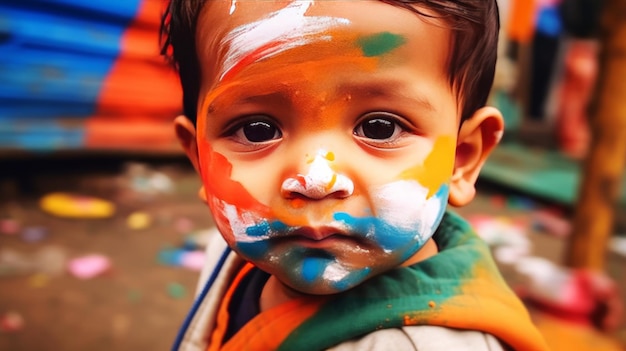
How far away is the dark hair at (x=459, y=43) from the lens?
80 centimetres

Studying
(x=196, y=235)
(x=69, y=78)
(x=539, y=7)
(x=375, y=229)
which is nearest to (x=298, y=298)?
(x=375, y=229)

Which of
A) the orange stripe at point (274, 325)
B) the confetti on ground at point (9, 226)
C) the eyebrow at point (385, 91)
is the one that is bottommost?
the confetti on ground at point (9, 226)

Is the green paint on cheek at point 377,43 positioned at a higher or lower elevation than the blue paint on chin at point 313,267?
higher

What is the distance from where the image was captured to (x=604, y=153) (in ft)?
7.70

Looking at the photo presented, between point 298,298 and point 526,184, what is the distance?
12.4 ft

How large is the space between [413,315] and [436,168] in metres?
0.20

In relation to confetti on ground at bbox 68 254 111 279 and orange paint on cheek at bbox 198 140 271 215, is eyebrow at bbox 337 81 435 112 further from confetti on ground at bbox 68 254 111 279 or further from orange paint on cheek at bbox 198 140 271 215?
confetti on ground at bbox 68 254 111 279

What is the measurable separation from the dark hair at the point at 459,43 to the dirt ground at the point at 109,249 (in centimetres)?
151

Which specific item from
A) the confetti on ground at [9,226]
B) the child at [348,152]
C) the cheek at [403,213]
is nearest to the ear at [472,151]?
the child at [348,152]

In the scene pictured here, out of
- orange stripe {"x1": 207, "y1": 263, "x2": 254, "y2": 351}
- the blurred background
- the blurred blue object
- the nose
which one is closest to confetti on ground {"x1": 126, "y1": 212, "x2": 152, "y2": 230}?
the blurred background

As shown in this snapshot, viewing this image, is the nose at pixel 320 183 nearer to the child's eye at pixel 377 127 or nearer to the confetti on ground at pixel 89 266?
the child's eye at pixel 377 127

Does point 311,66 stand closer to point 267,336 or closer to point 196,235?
point 267,336

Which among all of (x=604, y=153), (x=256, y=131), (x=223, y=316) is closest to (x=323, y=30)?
(x=256, y=131)

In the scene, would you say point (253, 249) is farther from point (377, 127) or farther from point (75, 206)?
point (75, 206)
